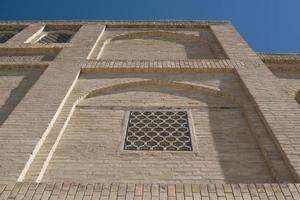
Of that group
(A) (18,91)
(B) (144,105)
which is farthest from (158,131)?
(A) (18,91)

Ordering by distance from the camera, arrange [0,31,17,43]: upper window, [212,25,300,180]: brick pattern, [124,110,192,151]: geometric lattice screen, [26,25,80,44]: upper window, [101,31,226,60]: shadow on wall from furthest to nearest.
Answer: [0,31,17,43]: upper window < [26,25,80,44]: upper window < [101,31,226,60]: shadow on wall < [124,110,192,151]: geometric lattice screen < [212,25,300,180]: brick pattern

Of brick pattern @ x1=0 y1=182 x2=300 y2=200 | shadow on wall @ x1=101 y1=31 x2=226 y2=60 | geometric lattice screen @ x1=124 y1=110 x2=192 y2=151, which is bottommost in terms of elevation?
shadow on wall @ x1=101 y1=31 x2=226 y2=60

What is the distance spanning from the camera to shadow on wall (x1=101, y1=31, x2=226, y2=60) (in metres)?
5.94

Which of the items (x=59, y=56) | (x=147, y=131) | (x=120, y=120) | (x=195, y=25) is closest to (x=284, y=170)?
(x=147, y=131)

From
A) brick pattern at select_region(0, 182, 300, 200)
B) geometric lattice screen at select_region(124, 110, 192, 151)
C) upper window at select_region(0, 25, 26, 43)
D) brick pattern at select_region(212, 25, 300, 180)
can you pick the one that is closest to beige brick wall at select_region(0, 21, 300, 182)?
brick pattern at select_region(212, 25, 300, 180)

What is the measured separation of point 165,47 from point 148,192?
168 inches

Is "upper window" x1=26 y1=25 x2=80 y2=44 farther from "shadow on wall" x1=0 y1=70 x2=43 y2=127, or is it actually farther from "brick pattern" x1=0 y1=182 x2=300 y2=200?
"brick pattern" x1=0 y1=182 x2=300 y2=200

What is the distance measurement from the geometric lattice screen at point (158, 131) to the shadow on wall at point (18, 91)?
1408 mm

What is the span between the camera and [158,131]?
3725 mm

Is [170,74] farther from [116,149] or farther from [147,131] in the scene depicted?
[116,149]

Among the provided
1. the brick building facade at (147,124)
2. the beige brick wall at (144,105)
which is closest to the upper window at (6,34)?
the beige brick wall at (144,105)

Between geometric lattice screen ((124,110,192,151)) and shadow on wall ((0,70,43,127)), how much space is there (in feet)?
4.62

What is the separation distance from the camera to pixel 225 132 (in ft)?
11.7

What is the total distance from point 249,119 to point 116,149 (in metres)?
1.43
